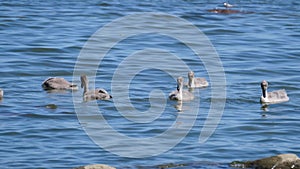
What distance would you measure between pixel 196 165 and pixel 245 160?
0.87 metres

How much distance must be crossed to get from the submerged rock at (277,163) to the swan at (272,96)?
540 centimetres

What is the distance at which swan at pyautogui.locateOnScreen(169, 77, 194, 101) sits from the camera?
61.6 feet

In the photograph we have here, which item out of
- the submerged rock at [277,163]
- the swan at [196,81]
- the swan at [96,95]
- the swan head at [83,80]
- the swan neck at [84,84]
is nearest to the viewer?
the submerged rock at [277,163]

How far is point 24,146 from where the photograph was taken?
48.8ft

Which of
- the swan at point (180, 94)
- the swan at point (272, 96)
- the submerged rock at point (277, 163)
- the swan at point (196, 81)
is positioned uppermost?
the swan at point (196, 81)

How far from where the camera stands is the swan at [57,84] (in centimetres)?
1948

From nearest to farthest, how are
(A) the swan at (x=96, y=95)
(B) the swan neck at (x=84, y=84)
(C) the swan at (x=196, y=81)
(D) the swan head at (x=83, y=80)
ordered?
(A) the swan at (x=96, y=95), (B) the swan neck at (x=84, y=84), (D) the swan head at (x=83, y=80), (C) the swan at (x=196, y=81)

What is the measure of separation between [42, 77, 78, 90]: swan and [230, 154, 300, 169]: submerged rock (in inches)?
271

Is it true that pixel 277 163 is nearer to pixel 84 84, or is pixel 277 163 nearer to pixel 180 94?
pixel 180 94

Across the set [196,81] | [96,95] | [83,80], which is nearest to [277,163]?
[96,95]

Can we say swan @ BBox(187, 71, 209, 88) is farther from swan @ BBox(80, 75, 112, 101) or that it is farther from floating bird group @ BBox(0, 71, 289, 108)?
swan @ BBox(80, 75, 112, 101)

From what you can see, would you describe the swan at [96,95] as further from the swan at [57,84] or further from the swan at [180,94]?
the swan at [180,94]

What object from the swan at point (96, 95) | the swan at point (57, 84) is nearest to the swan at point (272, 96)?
the swan at point (96, 95)

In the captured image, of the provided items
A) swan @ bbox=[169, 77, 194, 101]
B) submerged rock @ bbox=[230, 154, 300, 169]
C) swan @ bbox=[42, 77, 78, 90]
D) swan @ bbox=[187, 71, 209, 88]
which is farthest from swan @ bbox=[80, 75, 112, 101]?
submerged rock @ bbox=[230, 154, 300, 169]
